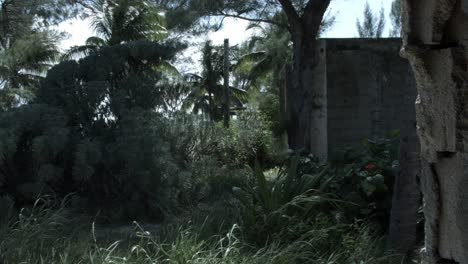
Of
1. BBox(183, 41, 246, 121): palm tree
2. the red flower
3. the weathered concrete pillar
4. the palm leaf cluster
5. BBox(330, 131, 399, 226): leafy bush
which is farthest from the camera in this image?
BBox(183, 41, 246, 121): palm tree

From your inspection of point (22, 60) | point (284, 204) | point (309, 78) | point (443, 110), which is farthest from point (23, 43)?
point (443, 110)

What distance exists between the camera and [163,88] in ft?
31.7

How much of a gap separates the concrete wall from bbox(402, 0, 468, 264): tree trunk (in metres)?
10.5

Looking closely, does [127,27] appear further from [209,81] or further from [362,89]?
[362,89]

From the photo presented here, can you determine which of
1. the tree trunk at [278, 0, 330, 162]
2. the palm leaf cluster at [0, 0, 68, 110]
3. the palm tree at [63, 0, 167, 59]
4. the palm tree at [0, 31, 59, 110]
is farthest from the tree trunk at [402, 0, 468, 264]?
the palm tree at [63, 0, 167, 59]

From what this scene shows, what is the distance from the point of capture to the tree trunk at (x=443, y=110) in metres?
1.76

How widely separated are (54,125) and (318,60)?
5.61 meters

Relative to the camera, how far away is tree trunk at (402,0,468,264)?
1.76 metres

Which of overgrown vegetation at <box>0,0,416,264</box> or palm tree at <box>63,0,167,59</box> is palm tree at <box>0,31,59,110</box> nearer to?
palm tree at <box>63,0,167,59</box>

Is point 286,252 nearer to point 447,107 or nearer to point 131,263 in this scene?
point 131,263

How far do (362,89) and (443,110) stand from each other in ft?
35.1

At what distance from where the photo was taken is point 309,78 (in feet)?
38.0

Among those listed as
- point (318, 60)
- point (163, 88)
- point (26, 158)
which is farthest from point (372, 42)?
point (26, 158)

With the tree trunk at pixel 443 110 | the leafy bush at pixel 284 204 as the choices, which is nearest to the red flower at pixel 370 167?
the leafy bush at pixel 284 204
